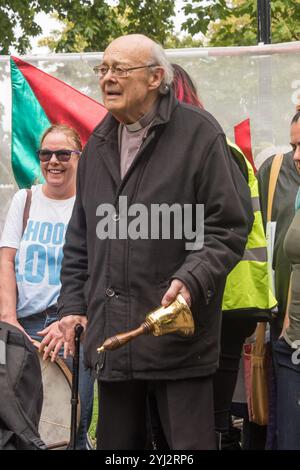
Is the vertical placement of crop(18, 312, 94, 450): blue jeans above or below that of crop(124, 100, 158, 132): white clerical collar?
below

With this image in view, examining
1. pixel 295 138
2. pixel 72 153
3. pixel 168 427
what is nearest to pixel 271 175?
pixel 295 138

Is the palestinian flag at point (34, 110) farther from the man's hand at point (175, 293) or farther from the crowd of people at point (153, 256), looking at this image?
the man's hand at point (175, 293)

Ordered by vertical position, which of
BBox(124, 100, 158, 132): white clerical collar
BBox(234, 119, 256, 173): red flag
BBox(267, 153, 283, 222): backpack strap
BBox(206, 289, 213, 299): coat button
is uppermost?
BBox(234, 119, 256, 173): red flag

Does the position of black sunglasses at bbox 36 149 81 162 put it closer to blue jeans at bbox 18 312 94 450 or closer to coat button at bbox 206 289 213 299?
blue jeans at bbox 18 312 94 450

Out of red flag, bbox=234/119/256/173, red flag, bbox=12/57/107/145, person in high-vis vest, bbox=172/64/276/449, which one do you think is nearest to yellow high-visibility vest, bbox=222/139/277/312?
person in high-vis vest, bbox=172/64/276/449

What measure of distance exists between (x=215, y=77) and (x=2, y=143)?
140 cm

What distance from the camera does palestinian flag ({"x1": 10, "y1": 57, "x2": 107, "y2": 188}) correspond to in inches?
217

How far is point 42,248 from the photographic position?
468 centimetres

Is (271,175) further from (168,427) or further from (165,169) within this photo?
(168,427)

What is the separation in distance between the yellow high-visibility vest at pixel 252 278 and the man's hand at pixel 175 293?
0.79 m

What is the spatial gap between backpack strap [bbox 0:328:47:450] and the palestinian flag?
2473 millimetres

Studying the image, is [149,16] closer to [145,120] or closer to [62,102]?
[62,102]

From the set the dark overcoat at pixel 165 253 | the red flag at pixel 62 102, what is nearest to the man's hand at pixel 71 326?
the dark overcoat at pixel 165 253

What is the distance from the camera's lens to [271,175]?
4449 mm
